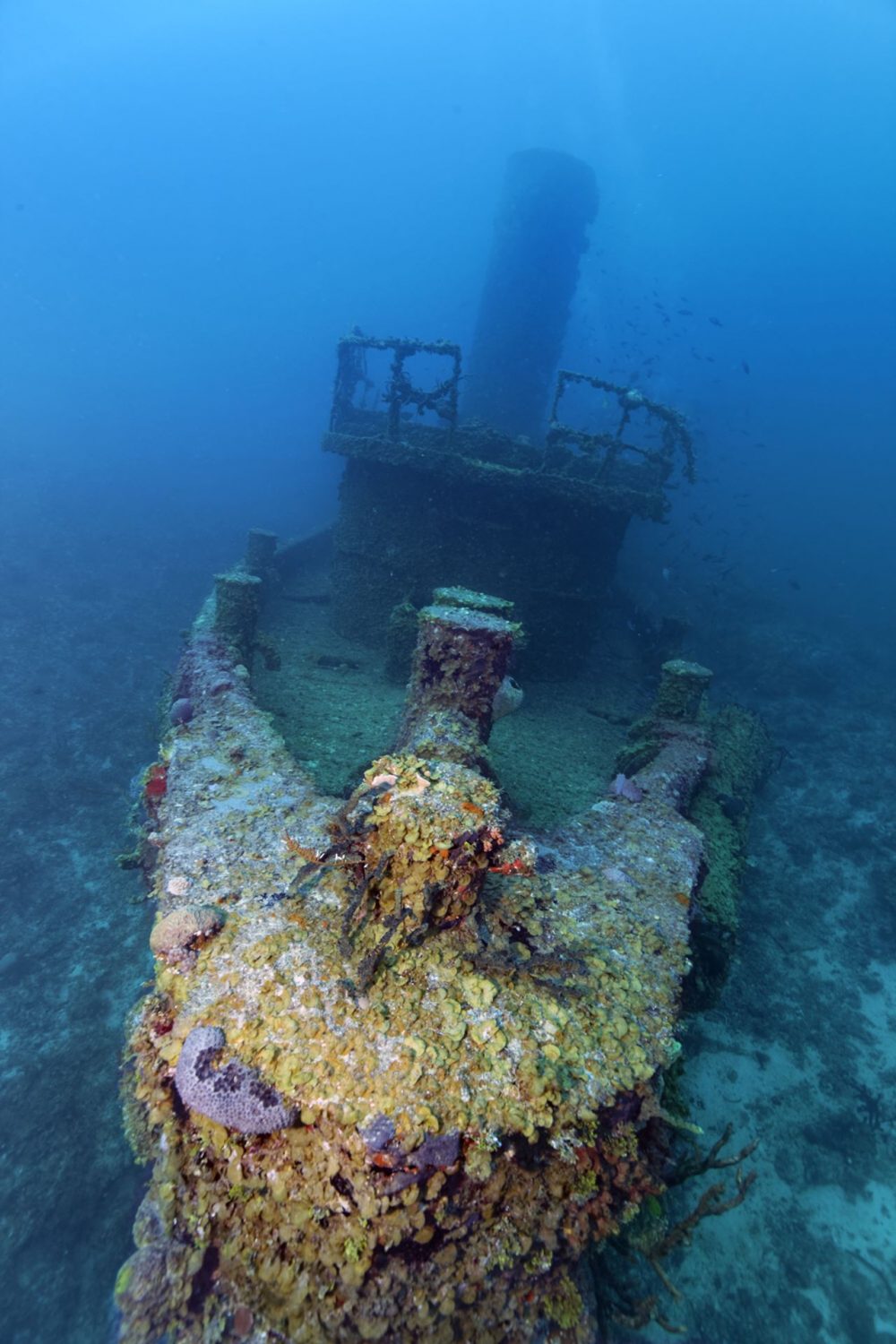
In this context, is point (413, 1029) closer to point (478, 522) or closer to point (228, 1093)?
point (228, 1093)

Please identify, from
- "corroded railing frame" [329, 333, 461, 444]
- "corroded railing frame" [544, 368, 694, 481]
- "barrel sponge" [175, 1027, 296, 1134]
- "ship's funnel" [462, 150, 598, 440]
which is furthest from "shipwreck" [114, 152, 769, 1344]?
"ship's funnel" [462, 150, 598, 440]

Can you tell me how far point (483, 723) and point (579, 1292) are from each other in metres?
3.38

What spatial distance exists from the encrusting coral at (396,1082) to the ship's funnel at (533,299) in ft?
58.8

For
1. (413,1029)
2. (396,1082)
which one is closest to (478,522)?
(413,1029)

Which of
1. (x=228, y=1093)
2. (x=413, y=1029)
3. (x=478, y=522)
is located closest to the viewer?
(x=228, y=1093)

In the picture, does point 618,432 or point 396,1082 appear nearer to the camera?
point 396,1082

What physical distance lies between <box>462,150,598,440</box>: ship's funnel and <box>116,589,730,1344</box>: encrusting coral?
1794 centimetres

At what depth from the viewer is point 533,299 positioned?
19.4 m

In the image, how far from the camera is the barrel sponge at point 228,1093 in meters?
2.32

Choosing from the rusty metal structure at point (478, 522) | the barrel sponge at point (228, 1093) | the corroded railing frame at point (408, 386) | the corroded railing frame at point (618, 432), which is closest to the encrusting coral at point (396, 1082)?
the barrel sponge at point (228, 1093)

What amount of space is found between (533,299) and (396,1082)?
848 inches

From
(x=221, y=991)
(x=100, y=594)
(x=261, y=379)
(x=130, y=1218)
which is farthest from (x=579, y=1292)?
(x=261, y=379)

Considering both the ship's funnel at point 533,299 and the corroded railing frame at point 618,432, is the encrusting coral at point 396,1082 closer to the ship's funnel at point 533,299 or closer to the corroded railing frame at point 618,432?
the corroded railing frame at point 618,432

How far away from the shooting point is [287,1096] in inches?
92.7
